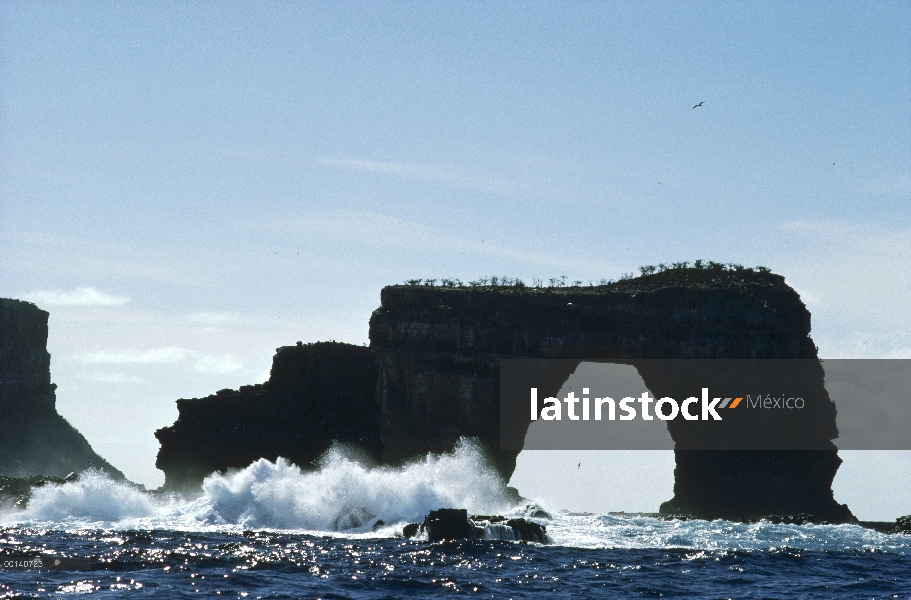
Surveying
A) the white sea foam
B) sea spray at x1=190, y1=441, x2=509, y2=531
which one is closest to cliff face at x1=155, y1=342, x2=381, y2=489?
the white sea foam

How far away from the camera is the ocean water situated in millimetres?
30375

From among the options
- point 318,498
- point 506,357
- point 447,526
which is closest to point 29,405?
point 506,357

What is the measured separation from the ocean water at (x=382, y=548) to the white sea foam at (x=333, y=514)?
3.7 inches

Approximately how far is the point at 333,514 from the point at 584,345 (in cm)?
2136

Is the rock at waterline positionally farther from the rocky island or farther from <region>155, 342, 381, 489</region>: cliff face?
<region>155, 342, 381, 489</region>: cliff face

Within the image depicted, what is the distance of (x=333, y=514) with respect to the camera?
160 feet

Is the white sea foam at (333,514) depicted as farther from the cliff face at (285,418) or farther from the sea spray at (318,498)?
the cliff face at (285,418)

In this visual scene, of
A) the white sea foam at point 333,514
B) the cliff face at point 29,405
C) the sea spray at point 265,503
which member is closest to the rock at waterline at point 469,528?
the white sea foam at point 333,514

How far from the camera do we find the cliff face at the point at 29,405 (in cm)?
10550

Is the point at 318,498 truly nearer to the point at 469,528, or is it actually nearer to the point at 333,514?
the point at 333,514

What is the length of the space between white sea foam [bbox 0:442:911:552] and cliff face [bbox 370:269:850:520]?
7.69m

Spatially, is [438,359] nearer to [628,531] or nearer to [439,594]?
[628,531]

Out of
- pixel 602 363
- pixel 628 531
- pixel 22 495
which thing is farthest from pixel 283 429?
pixel 628 531

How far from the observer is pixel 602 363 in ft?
217
